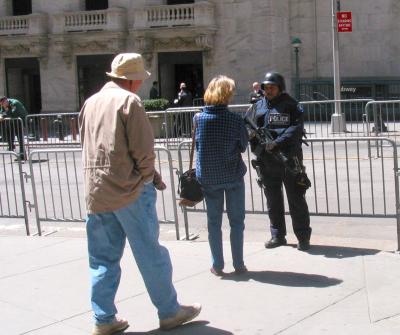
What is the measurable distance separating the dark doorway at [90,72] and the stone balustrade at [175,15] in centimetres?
231

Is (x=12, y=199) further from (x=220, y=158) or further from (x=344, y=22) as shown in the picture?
(x=344, y=22)

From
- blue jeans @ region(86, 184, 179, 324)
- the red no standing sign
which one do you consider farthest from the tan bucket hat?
the red no standing sign

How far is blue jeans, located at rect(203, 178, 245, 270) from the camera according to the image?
6.26m

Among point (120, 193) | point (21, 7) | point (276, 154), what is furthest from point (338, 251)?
point (21, 7)

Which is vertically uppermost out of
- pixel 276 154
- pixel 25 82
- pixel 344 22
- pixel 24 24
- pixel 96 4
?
pixel 96 4

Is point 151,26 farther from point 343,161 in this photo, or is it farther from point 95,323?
point 95,323

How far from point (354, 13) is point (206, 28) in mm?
5749

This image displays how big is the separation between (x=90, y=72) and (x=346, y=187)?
22333 millimetres

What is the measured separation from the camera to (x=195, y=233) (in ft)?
27.9

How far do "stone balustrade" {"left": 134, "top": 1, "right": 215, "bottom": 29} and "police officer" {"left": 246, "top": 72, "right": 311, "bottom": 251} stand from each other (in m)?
20.8

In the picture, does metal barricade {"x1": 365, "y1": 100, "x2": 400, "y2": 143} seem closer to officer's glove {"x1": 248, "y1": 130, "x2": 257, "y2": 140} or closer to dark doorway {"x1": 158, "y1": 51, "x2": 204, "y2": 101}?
officer's glove {"x1": 248, "y1": 130, "x2": 257, "y2": 140}

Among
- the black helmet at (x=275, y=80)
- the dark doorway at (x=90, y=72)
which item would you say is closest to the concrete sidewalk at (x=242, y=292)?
the black helmet at (x=275, y=80)

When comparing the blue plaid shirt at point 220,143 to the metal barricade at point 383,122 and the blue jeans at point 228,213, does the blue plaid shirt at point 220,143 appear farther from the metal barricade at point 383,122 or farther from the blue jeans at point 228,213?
the metal barricade at point 383,122

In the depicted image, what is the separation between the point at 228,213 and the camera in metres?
6.32
